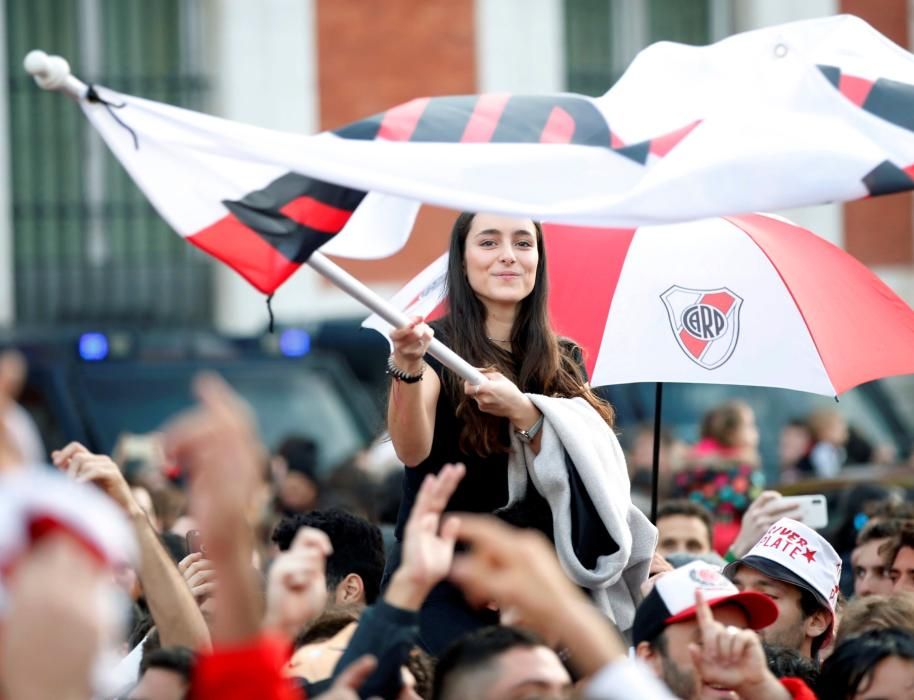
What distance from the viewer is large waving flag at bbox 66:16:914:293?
419cm

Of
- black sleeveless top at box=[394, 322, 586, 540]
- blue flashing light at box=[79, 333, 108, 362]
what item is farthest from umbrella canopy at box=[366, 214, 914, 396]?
blue flashing light at box=[79, 333, 108, 362]

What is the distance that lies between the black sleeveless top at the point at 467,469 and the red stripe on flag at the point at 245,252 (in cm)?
79

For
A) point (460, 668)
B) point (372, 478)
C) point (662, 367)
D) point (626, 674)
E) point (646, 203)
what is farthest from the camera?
point (372, 478)

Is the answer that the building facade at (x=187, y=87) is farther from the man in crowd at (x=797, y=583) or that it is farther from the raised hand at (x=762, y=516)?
the man in crowd at (x=797, y=583)

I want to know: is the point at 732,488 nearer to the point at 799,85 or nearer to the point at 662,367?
the point at 662,367

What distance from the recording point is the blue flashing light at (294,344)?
1303cm

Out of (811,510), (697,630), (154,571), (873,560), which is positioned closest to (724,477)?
(811,510)

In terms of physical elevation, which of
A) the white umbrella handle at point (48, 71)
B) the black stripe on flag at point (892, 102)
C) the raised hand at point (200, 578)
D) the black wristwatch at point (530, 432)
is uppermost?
the white umbrella handle at point (48, 71)

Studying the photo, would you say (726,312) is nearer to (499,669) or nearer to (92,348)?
(499,669)

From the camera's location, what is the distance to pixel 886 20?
2058 cm

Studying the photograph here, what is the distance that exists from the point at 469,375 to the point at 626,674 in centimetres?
178

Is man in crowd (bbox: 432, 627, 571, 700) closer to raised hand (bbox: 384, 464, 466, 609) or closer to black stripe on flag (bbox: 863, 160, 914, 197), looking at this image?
raised hand (bbox: 384, 464, 466, 609)

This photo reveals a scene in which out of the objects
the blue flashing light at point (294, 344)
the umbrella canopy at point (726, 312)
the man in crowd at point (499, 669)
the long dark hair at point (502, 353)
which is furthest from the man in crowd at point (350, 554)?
the blue flashing light at point (294, 344)

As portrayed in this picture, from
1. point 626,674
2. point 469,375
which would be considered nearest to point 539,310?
point 469,375
